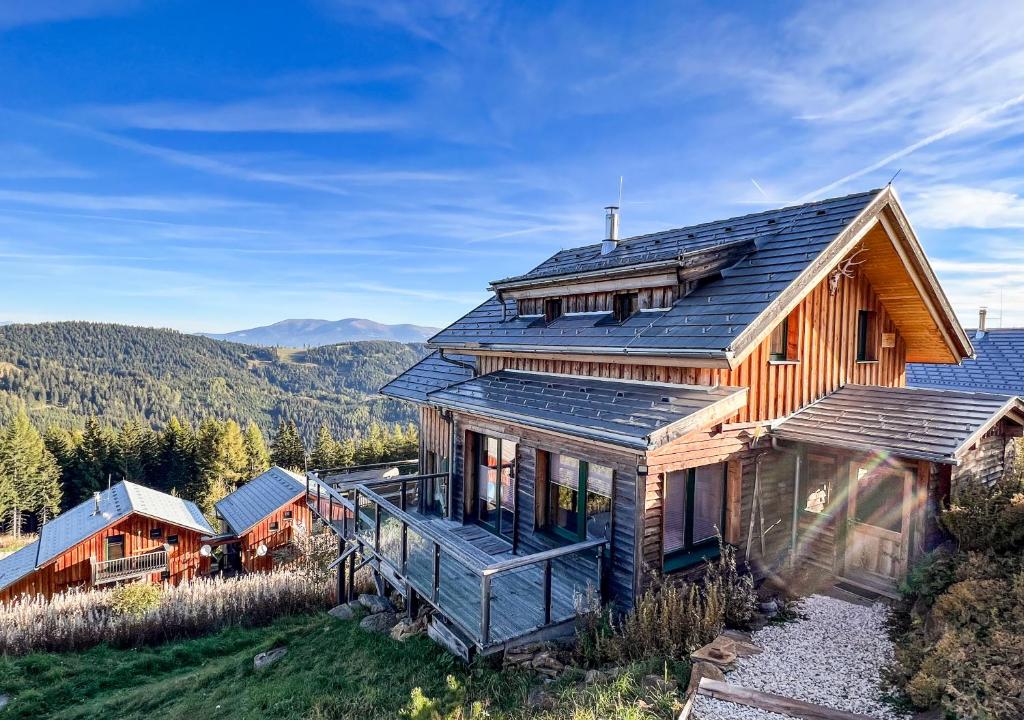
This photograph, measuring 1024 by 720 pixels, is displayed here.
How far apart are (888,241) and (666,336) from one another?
473cm

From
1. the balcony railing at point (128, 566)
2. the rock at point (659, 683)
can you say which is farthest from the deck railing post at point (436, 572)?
Answer: the balcony railing at point (128, 566)

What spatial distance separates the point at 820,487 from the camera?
9.59m

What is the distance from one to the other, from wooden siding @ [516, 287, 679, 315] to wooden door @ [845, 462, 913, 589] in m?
4.11

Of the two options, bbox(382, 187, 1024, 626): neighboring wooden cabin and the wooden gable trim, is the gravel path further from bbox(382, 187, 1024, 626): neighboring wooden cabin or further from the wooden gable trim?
the wooden gable trim

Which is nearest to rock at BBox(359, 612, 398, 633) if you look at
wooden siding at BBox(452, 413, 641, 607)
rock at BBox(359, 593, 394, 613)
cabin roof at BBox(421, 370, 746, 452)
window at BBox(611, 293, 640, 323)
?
rock at BBox(359, 593, 394, 613)

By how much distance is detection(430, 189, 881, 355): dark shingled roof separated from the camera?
8.25 m

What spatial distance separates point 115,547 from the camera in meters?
26.5

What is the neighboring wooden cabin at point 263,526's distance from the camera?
2909cm

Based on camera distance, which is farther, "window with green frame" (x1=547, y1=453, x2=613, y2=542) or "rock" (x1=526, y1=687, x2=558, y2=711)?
"window with green frame" (x1=547, y1=453, x2=613, y2=542)

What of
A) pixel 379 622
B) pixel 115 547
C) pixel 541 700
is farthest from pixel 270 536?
pixel 541 700

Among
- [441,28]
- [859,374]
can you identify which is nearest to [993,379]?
[859,374]

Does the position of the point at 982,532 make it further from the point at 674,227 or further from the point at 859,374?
the point at 674,227

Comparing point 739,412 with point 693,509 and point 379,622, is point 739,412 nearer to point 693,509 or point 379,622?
point 693,509

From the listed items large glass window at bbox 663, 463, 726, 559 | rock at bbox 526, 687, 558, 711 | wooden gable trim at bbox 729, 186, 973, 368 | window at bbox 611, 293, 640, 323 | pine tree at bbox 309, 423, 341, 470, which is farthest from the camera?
pine tree at bbox 309, 423, 341, 470
